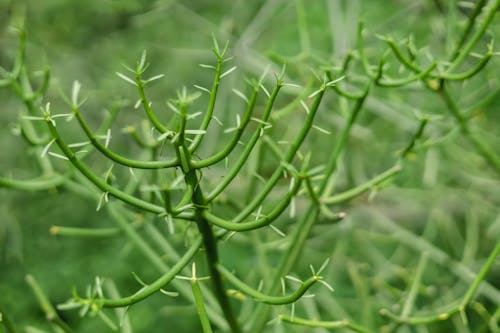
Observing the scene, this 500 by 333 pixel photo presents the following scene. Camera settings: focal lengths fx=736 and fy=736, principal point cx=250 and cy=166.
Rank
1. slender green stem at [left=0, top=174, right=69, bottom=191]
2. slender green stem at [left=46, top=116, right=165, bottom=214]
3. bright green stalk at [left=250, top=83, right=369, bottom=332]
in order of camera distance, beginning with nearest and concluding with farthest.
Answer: slender green stem at [left=46, top=116, right=165, bottom=214] → bright green stalk at [left=250, top=83, right=369, bottom=332] → slender green stem at [left=0, top=174, right=69, bottom=191]

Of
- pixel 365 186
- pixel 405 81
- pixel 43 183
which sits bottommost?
pixel 43 183

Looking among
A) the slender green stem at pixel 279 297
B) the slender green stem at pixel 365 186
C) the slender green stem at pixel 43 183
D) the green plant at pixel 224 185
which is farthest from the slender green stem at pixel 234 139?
the slender green stem at pixel 43 183

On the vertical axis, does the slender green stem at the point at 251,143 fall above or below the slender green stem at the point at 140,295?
above

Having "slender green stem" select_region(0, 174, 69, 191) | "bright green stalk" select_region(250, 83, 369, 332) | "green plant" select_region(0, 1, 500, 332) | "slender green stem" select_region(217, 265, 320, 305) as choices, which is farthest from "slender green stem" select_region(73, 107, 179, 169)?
"slender green stem" select_region(0, 174, 69, 191)

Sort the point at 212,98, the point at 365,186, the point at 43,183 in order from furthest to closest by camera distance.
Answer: the point at 43,183 < the point at 365,186 < the point at 212,98

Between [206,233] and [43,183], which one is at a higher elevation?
[206,233]

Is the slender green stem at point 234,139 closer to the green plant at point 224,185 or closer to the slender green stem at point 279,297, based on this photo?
the green plant at point 224,185

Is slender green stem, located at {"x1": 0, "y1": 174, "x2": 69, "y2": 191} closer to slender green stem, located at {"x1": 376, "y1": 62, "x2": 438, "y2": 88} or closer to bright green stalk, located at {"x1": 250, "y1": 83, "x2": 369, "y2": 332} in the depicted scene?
bright green stalk, located at {"x1": 250, "y1": 83, "x2": 369, "y2": 332}

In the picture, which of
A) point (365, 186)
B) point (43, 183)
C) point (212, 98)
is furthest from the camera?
point (43, 183)

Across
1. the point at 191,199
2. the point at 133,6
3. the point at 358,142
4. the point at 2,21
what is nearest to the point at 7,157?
the point at 2,21

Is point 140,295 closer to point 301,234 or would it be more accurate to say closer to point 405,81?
point 301,234

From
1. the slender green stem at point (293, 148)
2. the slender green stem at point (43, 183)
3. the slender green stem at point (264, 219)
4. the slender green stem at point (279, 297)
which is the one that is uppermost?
the slender green stem at point (293, 148)

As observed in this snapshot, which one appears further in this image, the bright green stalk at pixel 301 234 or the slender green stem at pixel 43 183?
the slender green stem at pixel 43 183

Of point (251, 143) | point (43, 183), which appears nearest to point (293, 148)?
point (251, 143)
